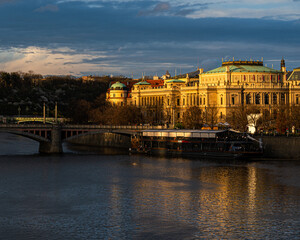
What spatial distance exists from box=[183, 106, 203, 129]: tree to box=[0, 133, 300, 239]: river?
47.3 metres

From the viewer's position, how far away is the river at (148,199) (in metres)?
63.4

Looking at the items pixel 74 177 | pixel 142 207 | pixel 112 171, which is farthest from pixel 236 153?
pixel 142 207

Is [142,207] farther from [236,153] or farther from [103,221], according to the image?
[236,153]

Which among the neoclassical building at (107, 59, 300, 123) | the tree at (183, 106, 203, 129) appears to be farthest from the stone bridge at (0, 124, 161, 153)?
the neoclassical building at (107, 59, 300, 123)

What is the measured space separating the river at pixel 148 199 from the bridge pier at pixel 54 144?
57.8ft

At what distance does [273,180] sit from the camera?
299 feet

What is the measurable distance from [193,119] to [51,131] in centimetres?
4208

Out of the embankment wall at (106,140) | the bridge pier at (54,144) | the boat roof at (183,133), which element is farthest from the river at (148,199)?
the embankment wall at (106,140)

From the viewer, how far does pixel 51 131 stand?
13450 cm

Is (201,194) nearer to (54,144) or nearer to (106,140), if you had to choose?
(54,144)

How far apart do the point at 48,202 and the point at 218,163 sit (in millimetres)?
42994

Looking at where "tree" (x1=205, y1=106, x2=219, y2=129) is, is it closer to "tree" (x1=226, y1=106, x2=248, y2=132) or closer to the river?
"tree" (x1=226, y1=106, x2=248, y2=132)

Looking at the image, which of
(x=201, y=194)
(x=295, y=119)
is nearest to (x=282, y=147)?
(x=295, y=119)

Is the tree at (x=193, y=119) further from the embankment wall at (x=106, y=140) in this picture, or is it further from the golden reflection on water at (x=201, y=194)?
the golden reflection on water at (x=201, y=194)
